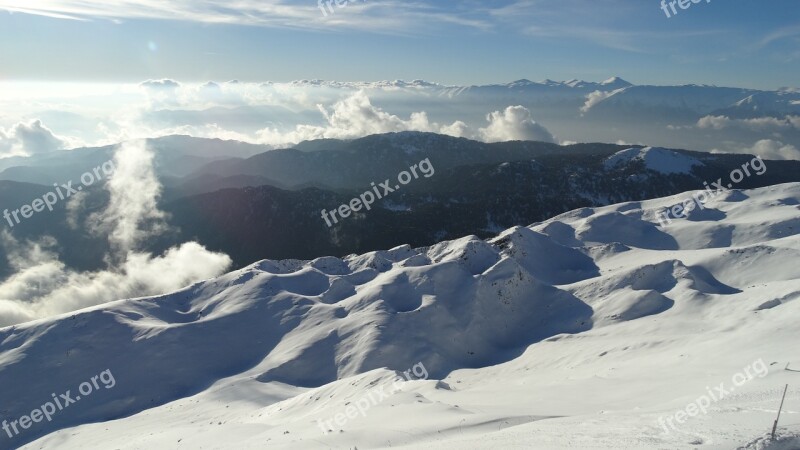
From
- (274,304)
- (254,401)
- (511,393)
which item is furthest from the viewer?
(274,304)

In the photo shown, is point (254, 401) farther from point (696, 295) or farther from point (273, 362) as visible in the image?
point (696, 295)

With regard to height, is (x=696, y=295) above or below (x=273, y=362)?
below

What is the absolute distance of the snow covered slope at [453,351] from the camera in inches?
1435

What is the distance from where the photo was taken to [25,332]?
300 ft

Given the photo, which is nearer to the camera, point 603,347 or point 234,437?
point 234,437

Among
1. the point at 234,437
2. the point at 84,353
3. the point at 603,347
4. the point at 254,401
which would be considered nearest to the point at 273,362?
the point at 254,401

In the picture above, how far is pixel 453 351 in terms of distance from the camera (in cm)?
8869

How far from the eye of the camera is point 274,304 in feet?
339

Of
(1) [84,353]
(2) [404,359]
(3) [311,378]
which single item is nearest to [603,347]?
(2) [404,359]

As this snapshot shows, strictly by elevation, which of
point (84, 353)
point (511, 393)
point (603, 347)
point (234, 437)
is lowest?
point (603, 347)

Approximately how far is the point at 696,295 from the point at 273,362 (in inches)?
2761

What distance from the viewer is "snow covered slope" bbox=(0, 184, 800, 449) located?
36.4 m

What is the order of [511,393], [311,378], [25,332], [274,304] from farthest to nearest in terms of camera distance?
[274,304] < [25,332] < [311,378] < [511,393]

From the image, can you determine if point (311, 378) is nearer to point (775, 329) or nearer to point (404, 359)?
point (404, 359)
